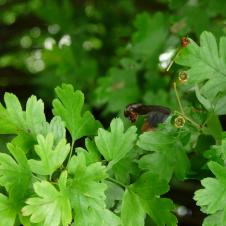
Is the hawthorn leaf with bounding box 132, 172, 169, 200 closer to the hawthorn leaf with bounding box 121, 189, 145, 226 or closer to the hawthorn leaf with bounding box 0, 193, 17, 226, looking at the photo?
the hawthorn leaf with bounding box 121, 189, 145, 226

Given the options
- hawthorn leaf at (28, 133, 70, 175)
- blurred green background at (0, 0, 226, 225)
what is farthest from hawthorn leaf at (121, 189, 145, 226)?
blurred green background at (0, 0, 226, 225)

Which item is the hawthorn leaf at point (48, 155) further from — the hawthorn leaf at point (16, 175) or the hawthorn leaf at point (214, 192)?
the hawthorn leaf at point (214, 192)

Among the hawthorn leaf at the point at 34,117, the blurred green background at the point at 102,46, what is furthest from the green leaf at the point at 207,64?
the blurred green background at the point at 102,46

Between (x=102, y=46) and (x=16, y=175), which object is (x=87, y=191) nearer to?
(x=16, y=175)

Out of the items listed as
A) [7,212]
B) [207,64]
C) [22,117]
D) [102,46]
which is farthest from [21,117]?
[102,46]

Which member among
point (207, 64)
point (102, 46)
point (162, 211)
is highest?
point (207, 64)

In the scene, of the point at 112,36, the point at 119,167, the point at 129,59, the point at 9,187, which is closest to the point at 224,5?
the point at 129,59
